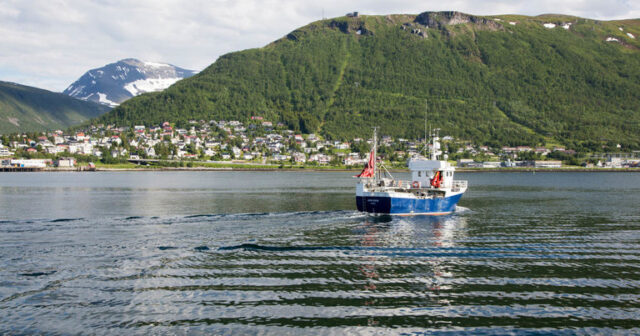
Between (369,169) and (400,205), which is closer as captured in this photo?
(400,205)

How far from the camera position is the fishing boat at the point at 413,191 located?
167 feet

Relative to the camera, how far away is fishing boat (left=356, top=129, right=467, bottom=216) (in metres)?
51.0

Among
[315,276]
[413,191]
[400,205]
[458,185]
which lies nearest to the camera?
[315,276]

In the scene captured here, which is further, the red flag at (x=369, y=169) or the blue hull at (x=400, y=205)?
the red flag at (x=369, y=169)

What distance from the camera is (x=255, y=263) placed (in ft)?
96.0

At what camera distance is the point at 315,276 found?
26484 mm

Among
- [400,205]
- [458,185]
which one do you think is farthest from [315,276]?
[458,185]

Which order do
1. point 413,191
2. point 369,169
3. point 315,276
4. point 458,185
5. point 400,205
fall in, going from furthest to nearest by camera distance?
point 458,185 → point 413,191 → point 369,169 → point 400,205 → point 315,276

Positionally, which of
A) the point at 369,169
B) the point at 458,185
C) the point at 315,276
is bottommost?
the point at 315,276

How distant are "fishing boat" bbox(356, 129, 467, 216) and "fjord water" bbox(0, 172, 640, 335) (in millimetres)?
2754

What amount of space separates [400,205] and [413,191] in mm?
4240

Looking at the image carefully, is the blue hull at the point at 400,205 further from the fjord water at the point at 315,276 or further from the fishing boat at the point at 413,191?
the fjord water at the point at 315,276

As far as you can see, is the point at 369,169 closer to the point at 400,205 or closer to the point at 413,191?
the point at 400,205

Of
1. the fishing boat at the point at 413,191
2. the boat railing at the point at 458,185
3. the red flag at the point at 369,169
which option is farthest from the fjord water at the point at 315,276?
the boat railing at the point at 458,185
